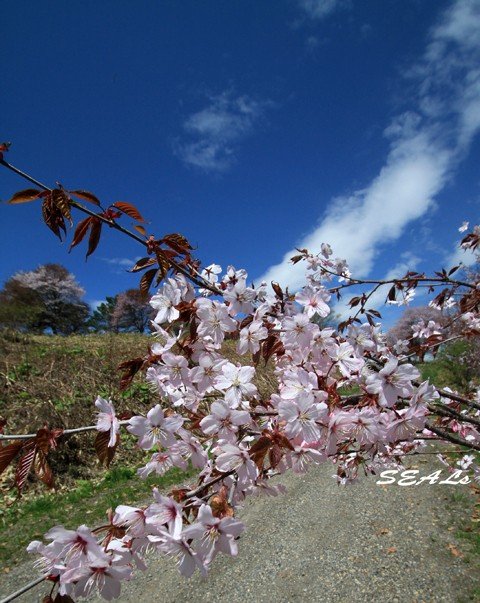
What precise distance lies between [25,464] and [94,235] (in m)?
0.79

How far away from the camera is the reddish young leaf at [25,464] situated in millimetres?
1084

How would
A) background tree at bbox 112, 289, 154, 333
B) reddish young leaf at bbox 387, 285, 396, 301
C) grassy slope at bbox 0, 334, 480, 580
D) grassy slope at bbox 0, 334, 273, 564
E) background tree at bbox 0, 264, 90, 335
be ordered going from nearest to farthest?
1. reddish young leaf at bbox 387, 285, 396, 301
2. grassy slope at bbox 0, 334, 480, 580
3. grassy slope at bbox 0, 334, 273, 564
4. background tree at bbox 0, 264, 90, 335
5. background tree at bbox 112, 289, 154, 333

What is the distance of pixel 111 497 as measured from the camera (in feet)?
21.5

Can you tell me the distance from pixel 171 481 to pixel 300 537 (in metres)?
2.98

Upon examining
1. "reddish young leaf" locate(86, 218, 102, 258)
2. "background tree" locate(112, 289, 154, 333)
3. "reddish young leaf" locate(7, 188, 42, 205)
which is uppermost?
"background tree" locate(112, 289, 154, 333)

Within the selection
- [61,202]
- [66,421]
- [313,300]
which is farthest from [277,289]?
[66,421]

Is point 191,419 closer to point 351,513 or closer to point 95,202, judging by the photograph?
point 95,202

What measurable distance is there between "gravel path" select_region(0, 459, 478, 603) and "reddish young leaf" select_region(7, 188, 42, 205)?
506 cm

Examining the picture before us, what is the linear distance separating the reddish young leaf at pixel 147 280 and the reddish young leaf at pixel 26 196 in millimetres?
456

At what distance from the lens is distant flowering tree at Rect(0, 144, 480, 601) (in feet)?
3.47

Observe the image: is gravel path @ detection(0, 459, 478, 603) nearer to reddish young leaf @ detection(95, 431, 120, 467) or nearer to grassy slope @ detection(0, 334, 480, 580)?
grassy slope @ detection(0, 334, 480, 580)

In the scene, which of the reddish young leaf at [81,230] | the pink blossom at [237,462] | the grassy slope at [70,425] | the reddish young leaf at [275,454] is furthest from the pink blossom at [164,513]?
the grassy slope at [70,425]

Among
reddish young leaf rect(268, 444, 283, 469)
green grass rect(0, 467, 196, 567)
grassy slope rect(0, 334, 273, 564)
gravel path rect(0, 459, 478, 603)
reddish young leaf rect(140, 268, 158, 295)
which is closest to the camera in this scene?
reddish young leaf rect(268, 444, 283, 469)

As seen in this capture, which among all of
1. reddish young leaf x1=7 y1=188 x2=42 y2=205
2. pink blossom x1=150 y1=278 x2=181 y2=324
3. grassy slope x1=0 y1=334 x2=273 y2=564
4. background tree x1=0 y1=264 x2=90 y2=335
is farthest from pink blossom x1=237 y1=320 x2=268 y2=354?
background tree x1=0 y1=264 x2=90 y2=335
